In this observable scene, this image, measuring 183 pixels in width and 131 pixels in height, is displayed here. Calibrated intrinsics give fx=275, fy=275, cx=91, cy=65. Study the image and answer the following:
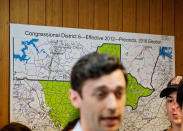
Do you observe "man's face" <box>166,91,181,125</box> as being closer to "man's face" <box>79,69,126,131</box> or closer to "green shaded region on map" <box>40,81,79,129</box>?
"green shaded region on map" <box>40,81,79,129</box>

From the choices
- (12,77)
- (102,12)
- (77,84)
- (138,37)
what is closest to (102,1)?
(102,12)

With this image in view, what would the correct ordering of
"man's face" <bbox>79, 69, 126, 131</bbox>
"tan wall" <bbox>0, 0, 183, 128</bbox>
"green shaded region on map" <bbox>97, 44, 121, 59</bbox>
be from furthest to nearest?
1. "green shaded region on map" <bbox>97, 44, 121, 59</bbox>
2. "tan wall" <bbox>0, 0, 183, 128</bbox>
3. "man's face" <bbox>79, 69, 126, 131</bbox>

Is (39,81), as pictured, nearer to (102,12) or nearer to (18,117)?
(18,117)

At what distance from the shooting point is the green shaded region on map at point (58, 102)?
85.4 inches

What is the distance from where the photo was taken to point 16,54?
6.86ft

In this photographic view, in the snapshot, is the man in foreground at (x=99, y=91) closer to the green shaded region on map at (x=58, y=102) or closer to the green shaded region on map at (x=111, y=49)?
the green shaded region on map at (x=58, y=102)

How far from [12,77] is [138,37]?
1.16 metres

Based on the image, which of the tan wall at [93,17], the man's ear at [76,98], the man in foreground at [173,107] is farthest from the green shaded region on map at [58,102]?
the man's ear at [76,98]

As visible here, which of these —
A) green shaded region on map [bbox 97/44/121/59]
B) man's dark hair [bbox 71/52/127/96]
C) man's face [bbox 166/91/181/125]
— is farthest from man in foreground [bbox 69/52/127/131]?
green shaded region on map [bbox 97/44/121/59]

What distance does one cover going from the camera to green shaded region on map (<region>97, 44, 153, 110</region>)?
7.82 ft

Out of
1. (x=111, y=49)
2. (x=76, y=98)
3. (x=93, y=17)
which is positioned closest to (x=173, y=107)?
(x=111, y=49)

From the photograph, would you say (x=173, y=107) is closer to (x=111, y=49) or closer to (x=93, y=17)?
(x=111, y=49)

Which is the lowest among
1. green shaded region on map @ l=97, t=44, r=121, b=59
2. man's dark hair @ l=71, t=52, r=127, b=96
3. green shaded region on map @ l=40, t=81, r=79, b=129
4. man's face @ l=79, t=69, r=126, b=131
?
green shaded region on map @ l=40, t=81, r=79, b=129

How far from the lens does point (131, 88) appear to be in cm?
244
